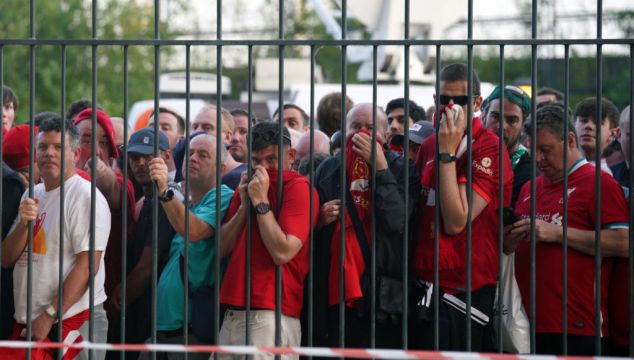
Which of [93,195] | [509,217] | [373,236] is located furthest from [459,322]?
[93,195]

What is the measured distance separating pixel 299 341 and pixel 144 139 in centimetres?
165

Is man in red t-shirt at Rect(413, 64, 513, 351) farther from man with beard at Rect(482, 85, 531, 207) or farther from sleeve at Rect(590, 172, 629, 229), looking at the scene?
man with beard at Rect(482, 85, 531, 207)

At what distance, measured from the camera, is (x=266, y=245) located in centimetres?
548

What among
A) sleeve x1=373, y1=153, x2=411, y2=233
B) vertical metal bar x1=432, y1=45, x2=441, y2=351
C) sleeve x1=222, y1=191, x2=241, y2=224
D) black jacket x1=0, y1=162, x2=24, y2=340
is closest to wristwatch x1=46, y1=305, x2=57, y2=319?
black jacket x1=0, y1=162, x2=24, y2=340

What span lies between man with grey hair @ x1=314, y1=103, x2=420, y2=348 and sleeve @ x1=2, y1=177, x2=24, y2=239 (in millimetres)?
1695

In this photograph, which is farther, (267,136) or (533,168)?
(267,136)

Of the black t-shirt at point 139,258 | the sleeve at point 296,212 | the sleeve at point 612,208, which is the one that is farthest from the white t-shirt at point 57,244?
the sleeve at point 612,208

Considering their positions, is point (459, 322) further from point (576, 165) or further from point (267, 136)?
point (267, 136)

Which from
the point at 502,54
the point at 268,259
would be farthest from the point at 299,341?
the point at 502,54

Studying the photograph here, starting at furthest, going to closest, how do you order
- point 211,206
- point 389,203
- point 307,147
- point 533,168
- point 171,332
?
point 307,147 → point 171,332 → point 211,206 → point 389,203 → point 533,168

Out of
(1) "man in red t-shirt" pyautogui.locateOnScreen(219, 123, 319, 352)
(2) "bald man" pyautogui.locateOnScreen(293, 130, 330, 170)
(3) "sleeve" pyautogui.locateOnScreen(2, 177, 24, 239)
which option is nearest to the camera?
(1) "man in red t-shirt" pyautogui.locateOnScreen(219, 123, 319, 352)

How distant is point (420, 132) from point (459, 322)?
1185mm

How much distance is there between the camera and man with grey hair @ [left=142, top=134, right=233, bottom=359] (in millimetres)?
5605

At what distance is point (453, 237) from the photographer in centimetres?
557
